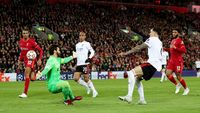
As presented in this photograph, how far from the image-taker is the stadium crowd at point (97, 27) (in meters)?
42.3

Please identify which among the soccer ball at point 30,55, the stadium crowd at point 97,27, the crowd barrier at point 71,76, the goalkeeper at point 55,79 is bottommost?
the crowd barrier at point 71,76

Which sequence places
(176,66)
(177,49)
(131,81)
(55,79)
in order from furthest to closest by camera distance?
(176,66), (177,49), (131,81), (55,79)

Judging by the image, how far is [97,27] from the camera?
53.1 meters

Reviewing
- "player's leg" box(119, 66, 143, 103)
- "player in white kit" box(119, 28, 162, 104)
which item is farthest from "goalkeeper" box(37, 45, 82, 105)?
"player in white kit" box(119, 28, 162, 104)

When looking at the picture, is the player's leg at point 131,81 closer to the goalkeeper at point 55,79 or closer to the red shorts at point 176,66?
the goalkeeper at point 55,79

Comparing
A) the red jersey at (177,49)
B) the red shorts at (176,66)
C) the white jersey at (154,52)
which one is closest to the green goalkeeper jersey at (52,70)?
the white jersey at (154,52)

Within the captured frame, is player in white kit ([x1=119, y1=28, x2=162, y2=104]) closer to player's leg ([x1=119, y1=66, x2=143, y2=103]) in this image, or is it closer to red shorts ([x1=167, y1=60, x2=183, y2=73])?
player's leg ([x1=119, y1=66, x2=143, y2=103])

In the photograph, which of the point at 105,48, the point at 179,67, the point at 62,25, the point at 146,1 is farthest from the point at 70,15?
the point at 179,67

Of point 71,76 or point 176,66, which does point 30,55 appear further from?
point 71,76

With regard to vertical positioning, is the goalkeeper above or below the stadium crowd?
below

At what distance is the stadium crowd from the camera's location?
42328mm

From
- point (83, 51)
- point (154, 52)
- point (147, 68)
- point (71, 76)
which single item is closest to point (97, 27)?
point (71, 76)

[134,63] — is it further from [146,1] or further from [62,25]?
[146,1]

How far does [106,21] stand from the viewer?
56.5 meters
